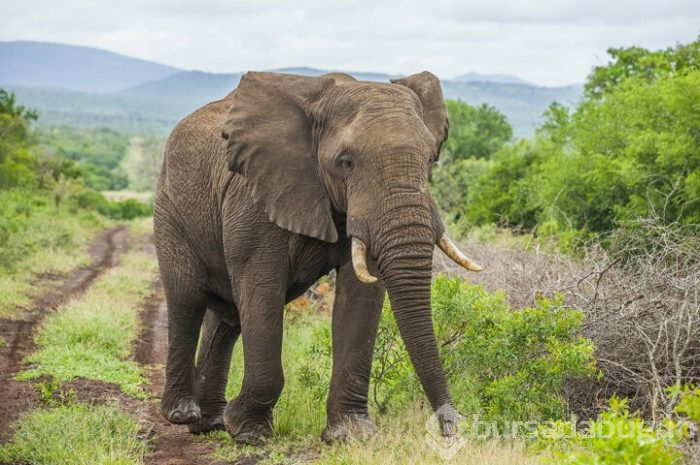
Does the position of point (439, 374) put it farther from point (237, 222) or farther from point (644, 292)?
point (644, 292)

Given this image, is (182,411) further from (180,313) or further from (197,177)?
(197,177)

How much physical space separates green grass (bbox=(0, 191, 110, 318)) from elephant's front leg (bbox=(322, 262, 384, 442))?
7.37 m

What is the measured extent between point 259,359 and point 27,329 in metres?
6.47

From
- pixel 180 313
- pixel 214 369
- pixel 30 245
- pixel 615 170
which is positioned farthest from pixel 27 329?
pixel 30 245

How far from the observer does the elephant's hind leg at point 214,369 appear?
28.0ft

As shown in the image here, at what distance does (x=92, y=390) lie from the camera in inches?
380

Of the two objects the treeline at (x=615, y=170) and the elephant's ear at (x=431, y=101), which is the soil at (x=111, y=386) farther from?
the treeline at (x=615, y=170)

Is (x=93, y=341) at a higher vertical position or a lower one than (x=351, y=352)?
lower

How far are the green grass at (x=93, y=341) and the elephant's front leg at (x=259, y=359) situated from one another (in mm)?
2518

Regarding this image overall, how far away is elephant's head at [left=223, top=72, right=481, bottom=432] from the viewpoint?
237 inches

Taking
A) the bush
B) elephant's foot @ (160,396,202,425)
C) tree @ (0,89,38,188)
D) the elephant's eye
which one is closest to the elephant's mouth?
the elephant's eye

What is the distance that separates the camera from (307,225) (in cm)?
671

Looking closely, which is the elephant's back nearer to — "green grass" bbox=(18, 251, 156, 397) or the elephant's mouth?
the elephant's mouth

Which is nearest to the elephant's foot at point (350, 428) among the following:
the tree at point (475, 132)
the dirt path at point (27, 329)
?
the dirt path at point (27, 329)
